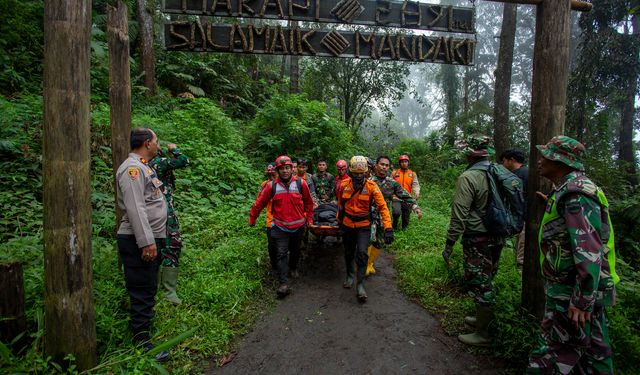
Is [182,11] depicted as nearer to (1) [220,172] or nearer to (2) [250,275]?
(2) [250,275]

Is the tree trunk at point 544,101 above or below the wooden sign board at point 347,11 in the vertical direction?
below

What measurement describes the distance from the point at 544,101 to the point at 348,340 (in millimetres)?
3396

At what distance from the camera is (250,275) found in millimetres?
5500

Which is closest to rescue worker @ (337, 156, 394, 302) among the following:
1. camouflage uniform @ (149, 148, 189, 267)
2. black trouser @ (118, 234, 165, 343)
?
camouflage uniform @ (149, 148, 189, 267)

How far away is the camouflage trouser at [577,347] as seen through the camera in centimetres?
249

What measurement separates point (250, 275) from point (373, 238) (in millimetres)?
2052

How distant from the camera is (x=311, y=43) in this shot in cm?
496

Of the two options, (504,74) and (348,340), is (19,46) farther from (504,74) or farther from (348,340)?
(504,74)

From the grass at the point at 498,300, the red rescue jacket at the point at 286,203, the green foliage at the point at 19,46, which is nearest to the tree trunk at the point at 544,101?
the grass at the point at 498,300

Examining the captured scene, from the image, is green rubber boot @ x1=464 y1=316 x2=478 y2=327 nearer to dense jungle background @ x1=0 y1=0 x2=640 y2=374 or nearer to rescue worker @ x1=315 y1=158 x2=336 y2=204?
dense jungle background @ x1=0 y1=0 x2=640 y2=374

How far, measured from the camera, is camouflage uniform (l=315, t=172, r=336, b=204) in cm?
861

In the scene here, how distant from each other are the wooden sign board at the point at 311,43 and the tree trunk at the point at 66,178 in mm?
1934

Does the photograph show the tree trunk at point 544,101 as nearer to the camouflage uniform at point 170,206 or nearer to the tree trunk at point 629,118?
the camouflage uniform at point 170,206

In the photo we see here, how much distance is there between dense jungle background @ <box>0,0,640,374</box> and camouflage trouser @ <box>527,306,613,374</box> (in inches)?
31.8
